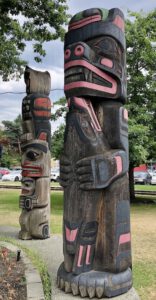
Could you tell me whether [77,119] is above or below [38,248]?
above

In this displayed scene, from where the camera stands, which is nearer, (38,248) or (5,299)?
(5,299)

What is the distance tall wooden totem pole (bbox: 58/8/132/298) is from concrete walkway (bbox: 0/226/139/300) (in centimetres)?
11

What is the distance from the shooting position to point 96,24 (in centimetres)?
468

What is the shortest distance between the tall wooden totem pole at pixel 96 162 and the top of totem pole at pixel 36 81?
4188 mm

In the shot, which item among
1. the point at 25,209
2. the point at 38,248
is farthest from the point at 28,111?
the point at 38,248

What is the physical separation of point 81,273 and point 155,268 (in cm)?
251

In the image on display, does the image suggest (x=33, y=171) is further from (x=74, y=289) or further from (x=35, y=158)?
(x=74, y=289)

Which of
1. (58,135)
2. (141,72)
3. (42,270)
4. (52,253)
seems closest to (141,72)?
(141,72)

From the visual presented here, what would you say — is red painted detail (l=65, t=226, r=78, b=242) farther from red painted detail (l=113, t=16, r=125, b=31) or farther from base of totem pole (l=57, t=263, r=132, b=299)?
red painted detail (l=113, t=16, r=125, b=31)

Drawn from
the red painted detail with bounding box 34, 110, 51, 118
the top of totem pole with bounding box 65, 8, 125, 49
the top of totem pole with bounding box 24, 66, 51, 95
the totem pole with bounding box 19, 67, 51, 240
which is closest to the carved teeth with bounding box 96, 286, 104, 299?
the top of totem pole with bounding box 65, 8, 125, 49

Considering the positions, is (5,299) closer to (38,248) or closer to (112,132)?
(112,132)

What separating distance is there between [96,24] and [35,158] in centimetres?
447

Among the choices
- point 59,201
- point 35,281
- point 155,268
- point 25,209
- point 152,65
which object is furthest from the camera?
point 59,201

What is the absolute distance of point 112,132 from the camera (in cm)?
461
